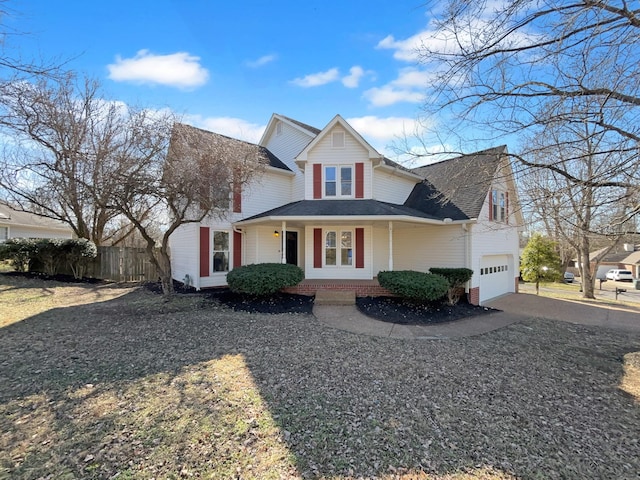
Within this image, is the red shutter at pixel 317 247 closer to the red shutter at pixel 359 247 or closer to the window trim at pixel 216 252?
the red shutter at pixel 359 247

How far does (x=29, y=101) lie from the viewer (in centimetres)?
674

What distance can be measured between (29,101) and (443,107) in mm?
8990

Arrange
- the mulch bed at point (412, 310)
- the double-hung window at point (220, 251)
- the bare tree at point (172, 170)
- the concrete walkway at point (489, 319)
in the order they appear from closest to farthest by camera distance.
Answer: the concrete walkway at point (489, 319)
the bare tree at point (172, 170)
the mulch bed at point (412, 310)
the double-hung window at point (220, 251)

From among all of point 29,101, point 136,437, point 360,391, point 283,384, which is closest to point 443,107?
point 360,391

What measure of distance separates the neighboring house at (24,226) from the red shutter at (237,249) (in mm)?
16555

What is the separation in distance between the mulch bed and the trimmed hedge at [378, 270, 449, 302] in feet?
1.24

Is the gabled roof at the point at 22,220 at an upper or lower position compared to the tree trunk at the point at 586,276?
upper

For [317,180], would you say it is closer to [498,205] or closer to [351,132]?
[351,132]

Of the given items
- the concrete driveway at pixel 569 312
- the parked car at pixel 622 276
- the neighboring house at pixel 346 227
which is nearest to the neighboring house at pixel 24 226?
the neighboring house at pixel 346 227

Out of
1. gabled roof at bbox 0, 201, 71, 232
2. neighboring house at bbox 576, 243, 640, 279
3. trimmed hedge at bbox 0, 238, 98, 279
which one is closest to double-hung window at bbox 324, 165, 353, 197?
trimmed hedge at bbox 0, 238, 98, 279

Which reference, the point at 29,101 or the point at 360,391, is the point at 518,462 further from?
the point at 29,101

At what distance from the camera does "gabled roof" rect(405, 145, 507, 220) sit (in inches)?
257

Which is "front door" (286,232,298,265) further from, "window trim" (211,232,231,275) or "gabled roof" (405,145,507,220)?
"gabled roof" (405,145,507,220)

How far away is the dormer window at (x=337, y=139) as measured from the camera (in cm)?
1298
